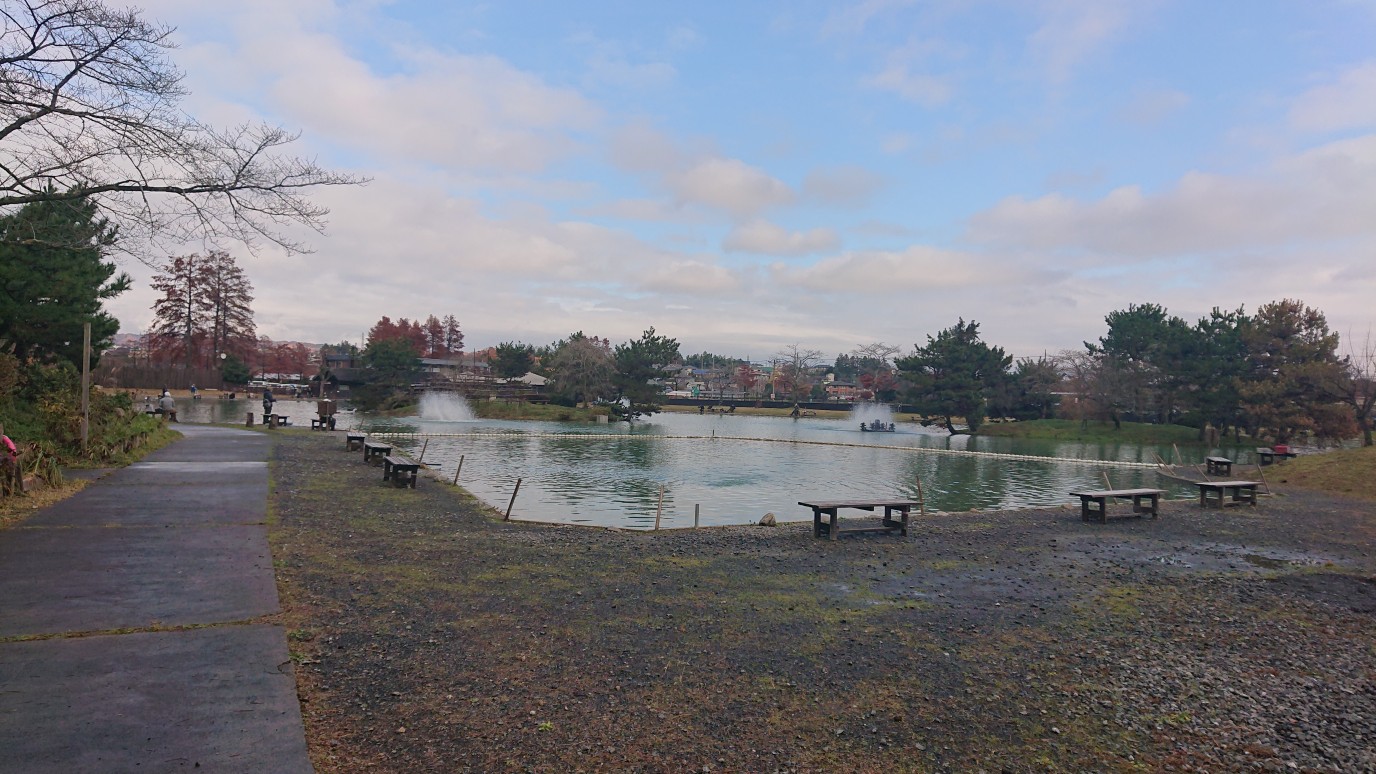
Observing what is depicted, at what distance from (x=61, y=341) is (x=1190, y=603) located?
2547 cm

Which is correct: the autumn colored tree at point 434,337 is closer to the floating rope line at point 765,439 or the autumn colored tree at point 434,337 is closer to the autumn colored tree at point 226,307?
the autumn colored tree at point 226,307

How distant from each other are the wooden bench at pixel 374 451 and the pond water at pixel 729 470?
184 cm

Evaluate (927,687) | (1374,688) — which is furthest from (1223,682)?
(927,687)

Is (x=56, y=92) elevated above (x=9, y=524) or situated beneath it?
elevated above

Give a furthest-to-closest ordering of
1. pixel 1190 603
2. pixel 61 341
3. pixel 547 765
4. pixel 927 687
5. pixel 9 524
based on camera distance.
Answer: pixel 61 341 → pixel 9 524 → pixel 1190 603 → pixel 927 687 → pixel 547 765

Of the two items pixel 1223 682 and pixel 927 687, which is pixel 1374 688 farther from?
pixel 927 687

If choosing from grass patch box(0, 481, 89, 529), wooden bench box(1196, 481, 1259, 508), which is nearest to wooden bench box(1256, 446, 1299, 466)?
wooden bench box(1196, 481, 1259, 508)

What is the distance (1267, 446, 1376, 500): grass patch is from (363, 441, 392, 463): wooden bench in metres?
26.2

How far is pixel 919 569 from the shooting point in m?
10.2

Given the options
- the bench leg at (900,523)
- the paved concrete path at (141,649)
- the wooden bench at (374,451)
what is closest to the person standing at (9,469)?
the paved concrete path at (141,649)

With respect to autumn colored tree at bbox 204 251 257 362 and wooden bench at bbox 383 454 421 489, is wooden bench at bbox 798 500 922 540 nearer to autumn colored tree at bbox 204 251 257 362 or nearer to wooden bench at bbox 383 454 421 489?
wooden bench at bbox 383 454 421 489

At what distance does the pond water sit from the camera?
696 inches

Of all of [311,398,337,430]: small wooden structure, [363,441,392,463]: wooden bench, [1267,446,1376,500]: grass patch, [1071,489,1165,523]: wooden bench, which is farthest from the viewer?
[311,398,337,430]: small wooden structure

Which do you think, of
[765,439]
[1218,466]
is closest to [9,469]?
[1218,466]
